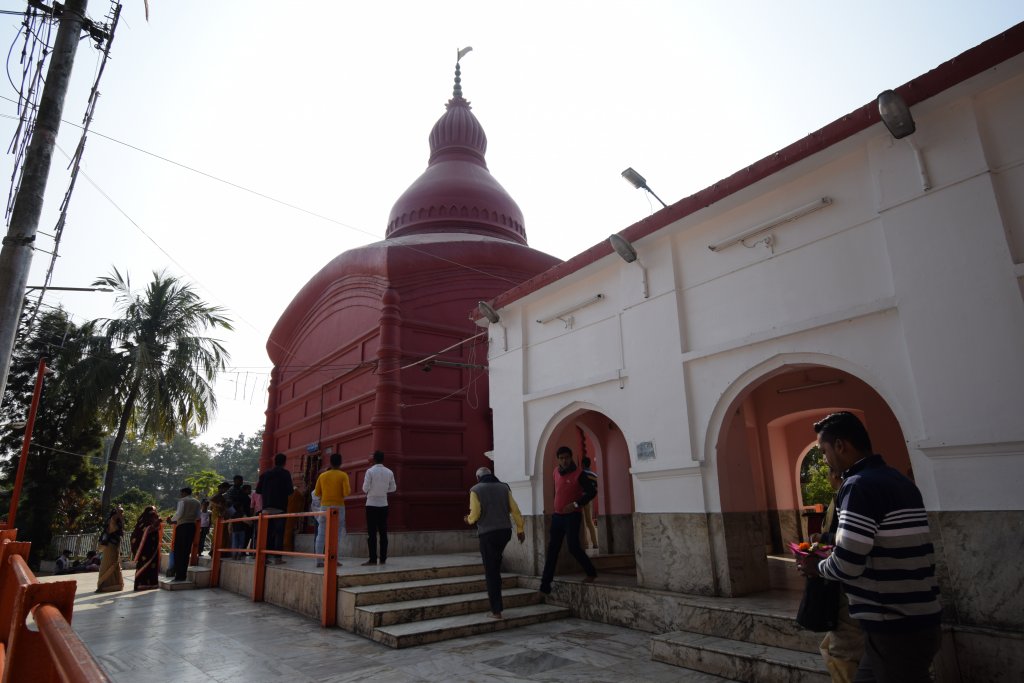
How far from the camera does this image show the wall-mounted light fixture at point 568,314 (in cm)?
812

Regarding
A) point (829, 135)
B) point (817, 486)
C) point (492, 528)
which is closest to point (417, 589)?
point (492, 528)

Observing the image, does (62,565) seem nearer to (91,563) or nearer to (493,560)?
(91,563)

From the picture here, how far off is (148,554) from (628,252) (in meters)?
10.7

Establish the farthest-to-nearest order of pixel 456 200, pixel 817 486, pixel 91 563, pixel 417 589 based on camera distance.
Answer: pixel 817 486 → pixel 91 563 → pixel 456 200 → pixel 417 589

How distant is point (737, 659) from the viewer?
187 inches

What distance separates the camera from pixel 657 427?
6949 millimetres

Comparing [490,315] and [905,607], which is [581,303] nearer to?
[490,315]

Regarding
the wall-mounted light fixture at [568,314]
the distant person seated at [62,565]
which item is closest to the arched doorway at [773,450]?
the wall-mounted light fixture at [568,314]

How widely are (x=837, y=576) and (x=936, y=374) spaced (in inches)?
114

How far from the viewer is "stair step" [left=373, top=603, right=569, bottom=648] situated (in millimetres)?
6098

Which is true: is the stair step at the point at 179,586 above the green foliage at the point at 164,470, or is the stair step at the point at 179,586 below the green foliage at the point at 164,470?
below

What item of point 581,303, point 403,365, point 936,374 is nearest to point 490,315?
point 581,303

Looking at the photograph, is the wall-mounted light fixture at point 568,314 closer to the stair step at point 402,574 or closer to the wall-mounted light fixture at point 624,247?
the wall-mounted light fixture at point 624,247

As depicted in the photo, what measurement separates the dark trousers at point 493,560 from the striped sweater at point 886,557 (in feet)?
15.2
